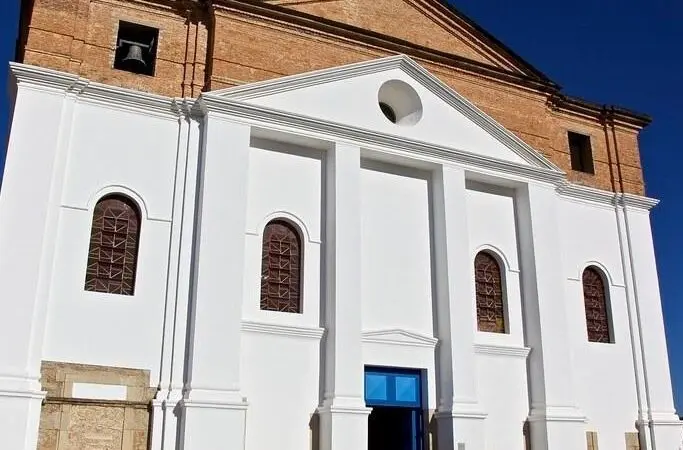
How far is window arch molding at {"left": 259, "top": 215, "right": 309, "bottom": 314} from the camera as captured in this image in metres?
12.6

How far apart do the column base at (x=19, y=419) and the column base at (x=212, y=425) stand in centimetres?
202

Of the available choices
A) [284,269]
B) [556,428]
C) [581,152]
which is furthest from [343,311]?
[581,152]

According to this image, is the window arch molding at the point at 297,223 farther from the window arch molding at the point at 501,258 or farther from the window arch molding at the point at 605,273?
the window arch molding at the point at 605,273

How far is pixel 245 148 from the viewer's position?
41.5 ft

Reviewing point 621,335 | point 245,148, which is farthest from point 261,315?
point 621,335

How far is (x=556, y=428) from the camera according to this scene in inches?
543

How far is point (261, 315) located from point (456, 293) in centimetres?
382

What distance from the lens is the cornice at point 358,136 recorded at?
41.4 ft

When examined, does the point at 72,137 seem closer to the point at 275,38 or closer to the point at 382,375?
the point at 275,38

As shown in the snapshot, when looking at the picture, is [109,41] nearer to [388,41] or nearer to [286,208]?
[286,208]

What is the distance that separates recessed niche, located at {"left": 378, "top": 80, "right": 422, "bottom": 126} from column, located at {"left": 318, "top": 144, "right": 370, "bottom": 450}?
176 cm

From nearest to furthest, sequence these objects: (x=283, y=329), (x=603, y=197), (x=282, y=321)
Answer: (x=283, y=329), (x=282, y=321), (x=603, y=197)

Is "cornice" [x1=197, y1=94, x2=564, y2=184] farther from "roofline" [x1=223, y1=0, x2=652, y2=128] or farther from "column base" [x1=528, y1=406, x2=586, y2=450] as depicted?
"column base" [x1=528, y1=406, x2=586, y2=450]

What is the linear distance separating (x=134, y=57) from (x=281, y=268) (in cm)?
440
